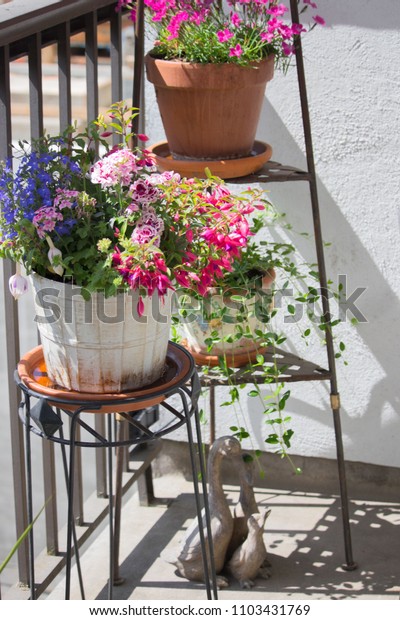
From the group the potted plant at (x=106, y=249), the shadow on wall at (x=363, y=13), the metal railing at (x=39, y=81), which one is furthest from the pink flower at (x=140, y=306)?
the shadow on wall at (x=363, y=13)

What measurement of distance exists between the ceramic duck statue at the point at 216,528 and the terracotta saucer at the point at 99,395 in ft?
1.77

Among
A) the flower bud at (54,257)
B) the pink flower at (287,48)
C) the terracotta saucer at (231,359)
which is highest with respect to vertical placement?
the pink flower at (287,48)

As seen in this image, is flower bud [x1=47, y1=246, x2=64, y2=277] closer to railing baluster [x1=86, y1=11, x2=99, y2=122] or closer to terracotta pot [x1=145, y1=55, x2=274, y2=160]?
terracotta pot [x1=145, y1=55, x2=274, y2=160]

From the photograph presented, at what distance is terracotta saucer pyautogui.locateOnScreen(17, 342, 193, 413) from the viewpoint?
156 centimetres

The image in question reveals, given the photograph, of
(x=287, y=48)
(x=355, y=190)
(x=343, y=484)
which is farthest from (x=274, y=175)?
(x=343, y=484)

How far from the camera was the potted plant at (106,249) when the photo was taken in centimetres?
150

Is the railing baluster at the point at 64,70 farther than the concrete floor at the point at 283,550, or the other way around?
the concrete floor at the point at 283,550

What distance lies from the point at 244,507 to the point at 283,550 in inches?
9.2

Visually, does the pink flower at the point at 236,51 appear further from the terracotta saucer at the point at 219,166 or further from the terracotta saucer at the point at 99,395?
the terracotta saucer at the point at 99,395

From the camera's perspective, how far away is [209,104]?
1.98 metres

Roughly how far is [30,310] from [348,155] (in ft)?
6.15

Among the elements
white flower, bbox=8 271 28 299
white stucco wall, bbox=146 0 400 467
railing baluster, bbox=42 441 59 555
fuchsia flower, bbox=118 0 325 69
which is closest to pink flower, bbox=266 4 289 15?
fuchsia flower, bbox=118 0 325 69

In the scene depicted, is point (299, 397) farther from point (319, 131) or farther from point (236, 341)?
point (319, 131)

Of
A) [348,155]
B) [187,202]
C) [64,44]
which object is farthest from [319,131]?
[187,202]
